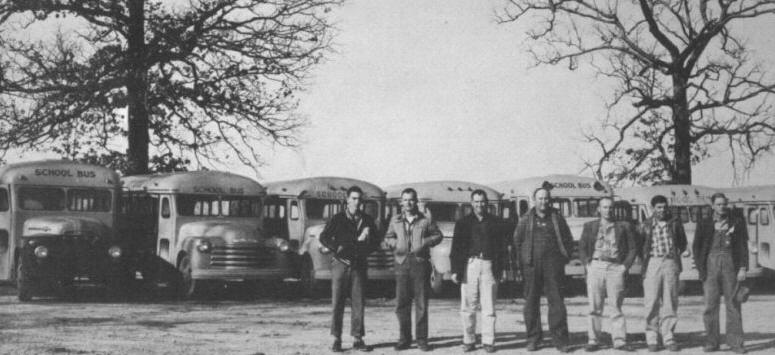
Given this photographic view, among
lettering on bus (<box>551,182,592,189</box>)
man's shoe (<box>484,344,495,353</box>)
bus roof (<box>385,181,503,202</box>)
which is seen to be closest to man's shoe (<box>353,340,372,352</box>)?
man's shoe (<box>484,344,495,353</box>)

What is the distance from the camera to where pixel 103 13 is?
87.0 ft

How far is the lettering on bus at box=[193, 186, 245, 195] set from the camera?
60.6 feet

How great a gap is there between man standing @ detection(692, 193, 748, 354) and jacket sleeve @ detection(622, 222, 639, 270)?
74 cm

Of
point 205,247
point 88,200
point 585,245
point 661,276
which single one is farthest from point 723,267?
point 88,200

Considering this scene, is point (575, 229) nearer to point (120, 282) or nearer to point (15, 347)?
point (120, 282)

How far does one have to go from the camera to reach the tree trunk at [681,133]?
1112 inches

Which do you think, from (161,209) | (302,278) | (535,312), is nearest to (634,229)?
(535,312)

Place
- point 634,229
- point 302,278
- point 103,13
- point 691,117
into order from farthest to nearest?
point 691,117
point 103,13
point 302,278
point 634,229

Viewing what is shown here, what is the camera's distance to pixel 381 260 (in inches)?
707

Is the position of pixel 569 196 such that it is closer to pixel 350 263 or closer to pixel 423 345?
pixel 423 345

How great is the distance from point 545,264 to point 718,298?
5.98 feet

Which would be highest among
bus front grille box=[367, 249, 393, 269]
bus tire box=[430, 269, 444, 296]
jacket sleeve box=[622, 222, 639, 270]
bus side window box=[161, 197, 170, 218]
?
bus side window box=[161, 197, 170, 218]

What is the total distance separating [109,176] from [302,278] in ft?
13.6

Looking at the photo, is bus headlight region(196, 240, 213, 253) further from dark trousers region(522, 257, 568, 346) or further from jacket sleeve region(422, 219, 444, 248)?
dark trousers region(522, 257, 568, 346)
